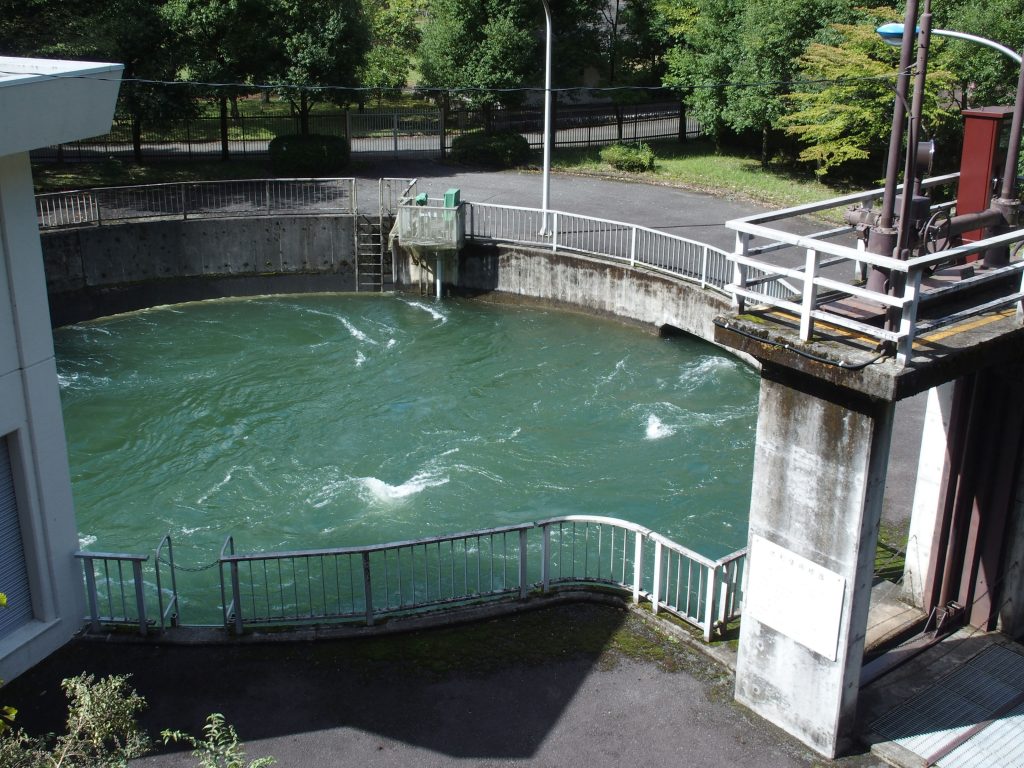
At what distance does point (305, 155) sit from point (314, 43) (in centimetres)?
329

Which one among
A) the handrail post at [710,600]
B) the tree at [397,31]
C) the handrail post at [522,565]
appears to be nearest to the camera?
the handrail post at [710,600]

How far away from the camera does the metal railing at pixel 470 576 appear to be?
11.8 meters

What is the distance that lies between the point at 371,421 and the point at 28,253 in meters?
10.2

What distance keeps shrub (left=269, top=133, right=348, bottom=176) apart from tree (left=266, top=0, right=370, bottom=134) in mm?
1392

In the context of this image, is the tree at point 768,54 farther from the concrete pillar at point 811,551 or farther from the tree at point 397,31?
the concrete pillar at point 811,551

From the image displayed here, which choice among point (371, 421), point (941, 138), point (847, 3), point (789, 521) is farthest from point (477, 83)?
point (789, 521)

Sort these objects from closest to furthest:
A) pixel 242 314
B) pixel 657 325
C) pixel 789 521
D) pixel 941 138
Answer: pixel 789 521 < pixel 657 325 < pixel 242 314 < pixel 941 138

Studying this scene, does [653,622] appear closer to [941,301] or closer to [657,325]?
[941,301]

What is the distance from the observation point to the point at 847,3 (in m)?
31.2

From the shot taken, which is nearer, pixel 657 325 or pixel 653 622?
pixel 653 622

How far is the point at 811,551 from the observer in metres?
10.0

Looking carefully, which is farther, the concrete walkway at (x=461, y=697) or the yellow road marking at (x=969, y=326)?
the concrete walkway at (x=461, y=697)

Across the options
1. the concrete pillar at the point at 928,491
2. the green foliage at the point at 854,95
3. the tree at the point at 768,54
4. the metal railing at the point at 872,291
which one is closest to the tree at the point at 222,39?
Result: the tree at the point at 768,54

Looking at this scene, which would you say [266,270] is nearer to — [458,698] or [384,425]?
[384,425]
